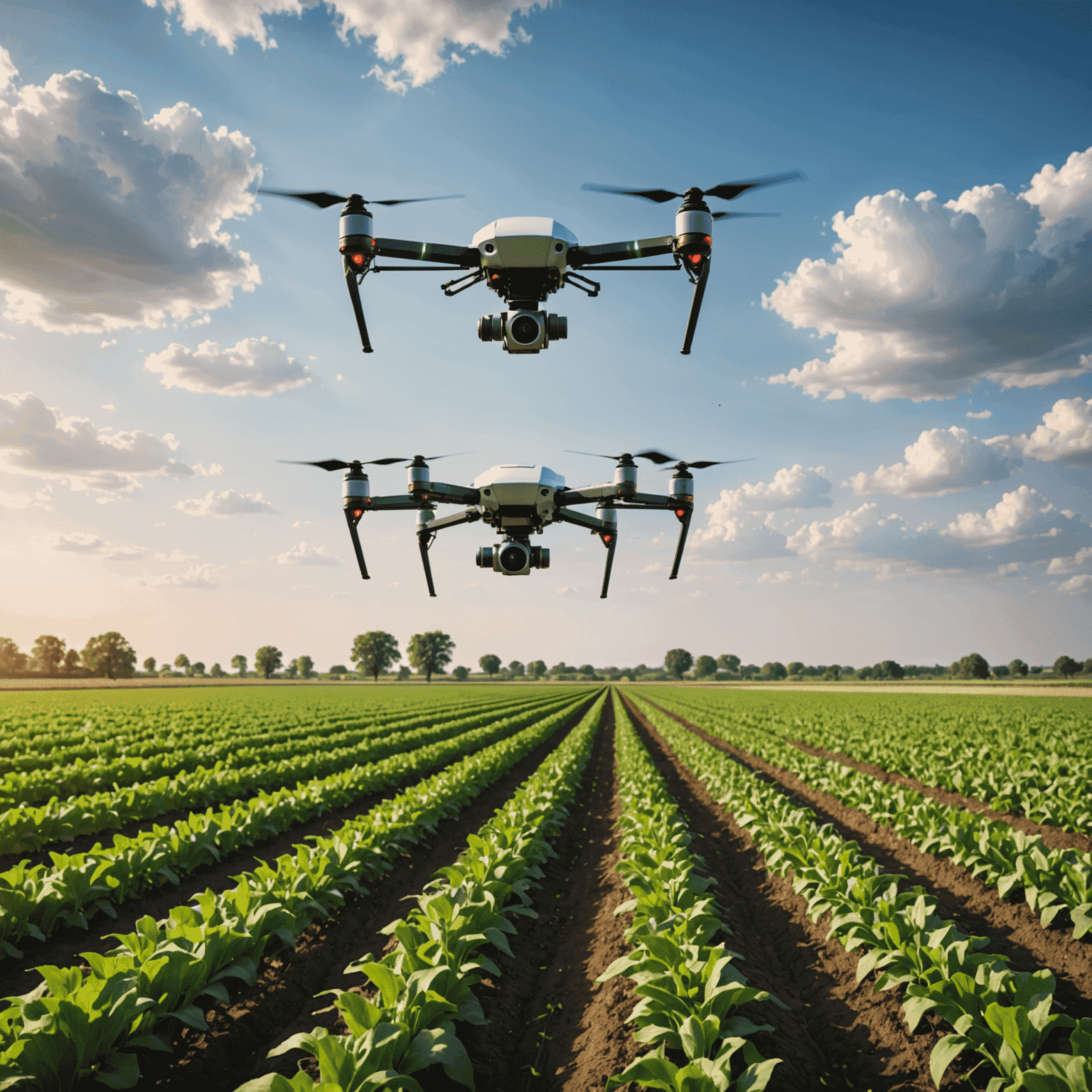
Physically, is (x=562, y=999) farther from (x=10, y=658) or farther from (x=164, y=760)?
(x=10, y=658)

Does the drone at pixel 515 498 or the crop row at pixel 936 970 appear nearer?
the crop row at pixel 936 970

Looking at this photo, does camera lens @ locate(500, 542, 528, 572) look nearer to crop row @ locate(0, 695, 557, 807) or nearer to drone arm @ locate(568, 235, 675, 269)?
drone arm @ locate(568, 235, 675, 269)

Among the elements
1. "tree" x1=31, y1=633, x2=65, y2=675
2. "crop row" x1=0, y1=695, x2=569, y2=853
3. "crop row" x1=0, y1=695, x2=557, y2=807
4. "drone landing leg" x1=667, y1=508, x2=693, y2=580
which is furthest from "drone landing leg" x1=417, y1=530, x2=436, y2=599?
"tree" x1=31, y1=633, x2=65, y2=675

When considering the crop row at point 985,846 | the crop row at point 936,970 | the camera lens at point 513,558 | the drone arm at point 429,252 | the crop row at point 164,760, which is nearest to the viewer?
the crop row at point 936,970

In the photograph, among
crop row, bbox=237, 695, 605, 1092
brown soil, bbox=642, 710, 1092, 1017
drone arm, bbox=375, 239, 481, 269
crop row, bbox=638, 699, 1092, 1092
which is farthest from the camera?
brown soil, bbox=642, 710, 1092, 1017

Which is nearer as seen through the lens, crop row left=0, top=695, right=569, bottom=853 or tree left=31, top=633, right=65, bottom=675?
crop row left=0, top=695, right=569, bottom=853

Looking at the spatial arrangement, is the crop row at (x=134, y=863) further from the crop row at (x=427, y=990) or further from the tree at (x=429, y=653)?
the tree at (x=429, y=653)

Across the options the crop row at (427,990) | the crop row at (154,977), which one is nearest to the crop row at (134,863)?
the crop row at (154,977)

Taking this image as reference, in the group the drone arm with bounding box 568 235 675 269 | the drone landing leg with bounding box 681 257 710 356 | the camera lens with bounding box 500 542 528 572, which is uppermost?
the drone arm with bounding box 568 235 675 269
